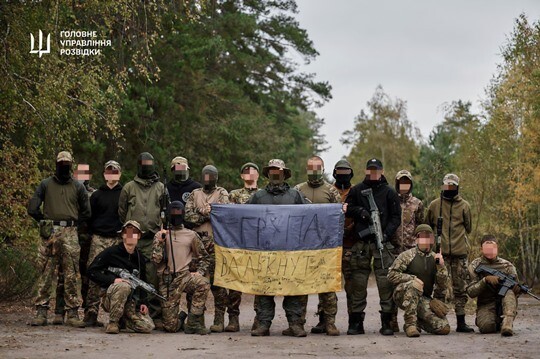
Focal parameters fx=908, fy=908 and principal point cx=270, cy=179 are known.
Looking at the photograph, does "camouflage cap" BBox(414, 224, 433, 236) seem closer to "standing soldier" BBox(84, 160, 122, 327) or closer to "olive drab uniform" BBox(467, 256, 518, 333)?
"olive drab uniform" BBox(467, 256, 518, 333)

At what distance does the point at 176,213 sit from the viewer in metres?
13.4

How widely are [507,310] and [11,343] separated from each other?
22.3 feet

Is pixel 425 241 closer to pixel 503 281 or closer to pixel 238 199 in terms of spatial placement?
pixel 503 281

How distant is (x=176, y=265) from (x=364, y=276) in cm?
279

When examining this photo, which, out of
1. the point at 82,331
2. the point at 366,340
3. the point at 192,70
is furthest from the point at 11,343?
the point at 192,70

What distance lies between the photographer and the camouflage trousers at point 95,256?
1388 centimetres

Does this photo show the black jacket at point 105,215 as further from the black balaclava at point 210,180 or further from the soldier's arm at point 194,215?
the black balaclava at point 210,180

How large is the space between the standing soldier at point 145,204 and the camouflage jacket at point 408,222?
3653 millimetres

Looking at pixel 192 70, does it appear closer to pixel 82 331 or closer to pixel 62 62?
pixel 62 62

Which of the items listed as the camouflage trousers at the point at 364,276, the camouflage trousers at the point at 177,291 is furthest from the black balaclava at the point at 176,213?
the camouflage trousers at the point at 364,276

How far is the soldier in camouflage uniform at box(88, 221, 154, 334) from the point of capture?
42.3ft

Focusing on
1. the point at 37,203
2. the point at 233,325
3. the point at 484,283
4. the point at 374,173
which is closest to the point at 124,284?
the point at 233,325

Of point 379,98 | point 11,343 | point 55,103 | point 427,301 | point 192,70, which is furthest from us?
point 379,98

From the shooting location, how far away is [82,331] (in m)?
13.0
